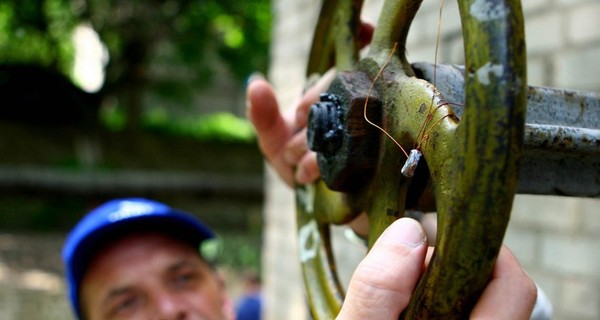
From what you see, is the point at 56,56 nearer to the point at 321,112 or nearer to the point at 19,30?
the point at 19,30

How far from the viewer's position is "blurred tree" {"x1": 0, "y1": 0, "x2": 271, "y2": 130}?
12.7 m

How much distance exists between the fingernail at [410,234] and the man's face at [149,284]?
1.21m

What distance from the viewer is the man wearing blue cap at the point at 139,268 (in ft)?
5.65

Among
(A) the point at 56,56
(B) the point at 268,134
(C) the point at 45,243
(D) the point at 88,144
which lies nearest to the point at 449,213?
(B) the point at 268,134

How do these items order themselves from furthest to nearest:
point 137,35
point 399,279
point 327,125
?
1. point 137,35
2. point 327,125
3. point 399,279

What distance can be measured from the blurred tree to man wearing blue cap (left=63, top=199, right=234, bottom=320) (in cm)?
1121

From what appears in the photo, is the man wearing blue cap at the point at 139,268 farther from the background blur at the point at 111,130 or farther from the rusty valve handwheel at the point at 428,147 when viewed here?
the background blur at the point at 111,130

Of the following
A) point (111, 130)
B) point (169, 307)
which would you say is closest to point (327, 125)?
point (169, 307)

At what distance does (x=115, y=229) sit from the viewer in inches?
71.3

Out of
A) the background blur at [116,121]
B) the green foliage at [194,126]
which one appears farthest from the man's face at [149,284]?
the green foliage at [194,126]

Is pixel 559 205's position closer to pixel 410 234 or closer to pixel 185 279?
pixel 185 279

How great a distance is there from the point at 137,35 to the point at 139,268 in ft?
38.1

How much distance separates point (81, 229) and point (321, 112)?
4.24 feet

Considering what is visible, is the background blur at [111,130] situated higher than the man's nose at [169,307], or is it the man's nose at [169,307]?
the man's nose at [169,307]
